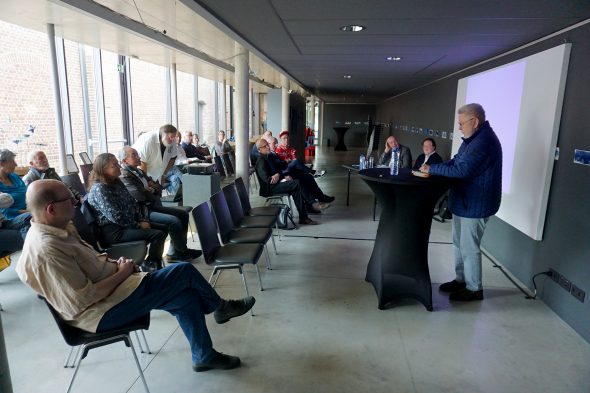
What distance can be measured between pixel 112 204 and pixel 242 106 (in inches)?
134

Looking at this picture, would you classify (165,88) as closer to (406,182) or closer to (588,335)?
(406,182)

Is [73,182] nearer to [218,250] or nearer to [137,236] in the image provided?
[137,236]

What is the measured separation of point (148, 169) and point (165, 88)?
648 centimetres

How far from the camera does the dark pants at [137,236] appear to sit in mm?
3450

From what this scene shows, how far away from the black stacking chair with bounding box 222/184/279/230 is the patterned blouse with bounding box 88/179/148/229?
94 centimetres

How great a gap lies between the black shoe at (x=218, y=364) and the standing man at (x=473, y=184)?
2.09 meters

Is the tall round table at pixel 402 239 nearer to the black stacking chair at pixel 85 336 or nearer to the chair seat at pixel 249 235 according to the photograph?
the chair seat at pixel 249 235

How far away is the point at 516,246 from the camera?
4.10 metres

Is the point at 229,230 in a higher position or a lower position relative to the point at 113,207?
lower

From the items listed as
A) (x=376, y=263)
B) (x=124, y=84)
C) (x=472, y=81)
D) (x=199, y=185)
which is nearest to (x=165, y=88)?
(x=124, y=84)

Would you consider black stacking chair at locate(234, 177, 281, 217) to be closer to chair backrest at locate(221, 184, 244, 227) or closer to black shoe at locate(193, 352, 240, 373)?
chair backrest at locate(221, 184, 244, 227)

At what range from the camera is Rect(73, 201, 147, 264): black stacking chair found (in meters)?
3.19

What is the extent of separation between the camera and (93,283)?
2082 mm

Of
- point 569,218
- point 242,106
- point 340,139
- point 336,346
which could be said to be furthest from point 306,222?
point 340,139
